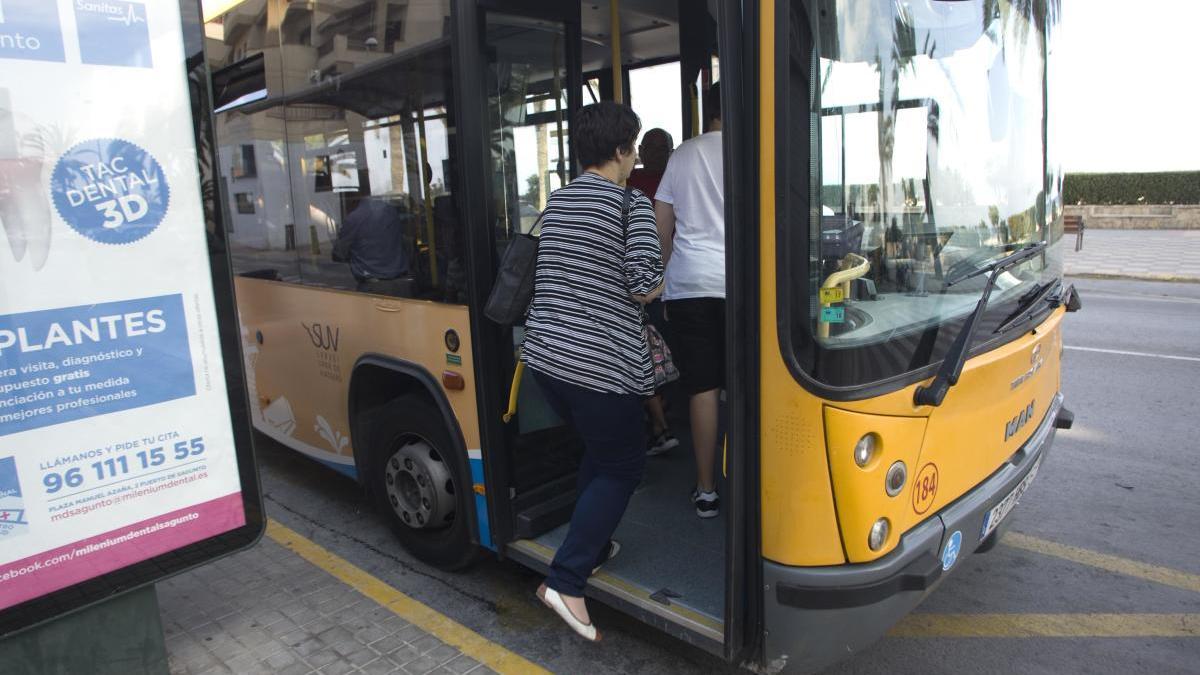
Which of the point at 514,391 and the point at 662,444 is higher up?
the point at 514,391

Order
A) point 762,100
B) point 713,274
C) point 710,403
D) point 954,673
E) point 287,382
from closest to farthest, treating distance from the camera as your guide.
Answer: point 762,100 → point 954,673 → point 713,274 → point 710,403 → point 287,382

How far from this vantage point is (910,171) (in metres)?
2.46

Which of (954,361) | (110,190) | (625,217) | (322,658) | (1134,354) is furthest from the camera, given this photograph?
(1134,354)

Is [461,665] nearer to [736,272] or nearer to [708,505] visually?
[708,505]

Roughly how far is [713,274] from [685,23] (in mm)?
2007

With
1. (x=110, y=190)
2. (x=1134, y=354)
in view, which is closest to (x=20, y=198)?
(x=110, y=190)

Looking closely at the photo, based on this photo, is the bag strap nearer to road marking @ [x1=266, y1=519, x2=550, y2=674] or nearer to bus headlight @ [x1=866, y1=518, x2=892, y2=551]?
bus headlight @ [x1=866, y1=518, x2=892, y2=551]

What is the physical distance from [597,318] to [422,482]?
1.37 meters

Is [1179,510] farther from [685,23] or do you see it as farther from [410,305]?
[410,305]

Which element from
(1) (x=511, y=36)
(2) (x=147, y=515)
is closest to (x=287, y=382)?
(2) (x=147, y=515)

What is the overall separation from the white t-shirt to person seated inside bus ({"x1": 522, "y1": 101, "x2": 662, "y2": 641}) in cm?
37

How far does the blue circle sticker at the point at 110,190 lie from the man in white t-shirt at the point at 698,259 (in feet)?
5.92

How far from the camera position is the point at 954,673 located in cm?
288

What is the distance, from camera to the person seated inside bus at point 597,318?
2.70 m
